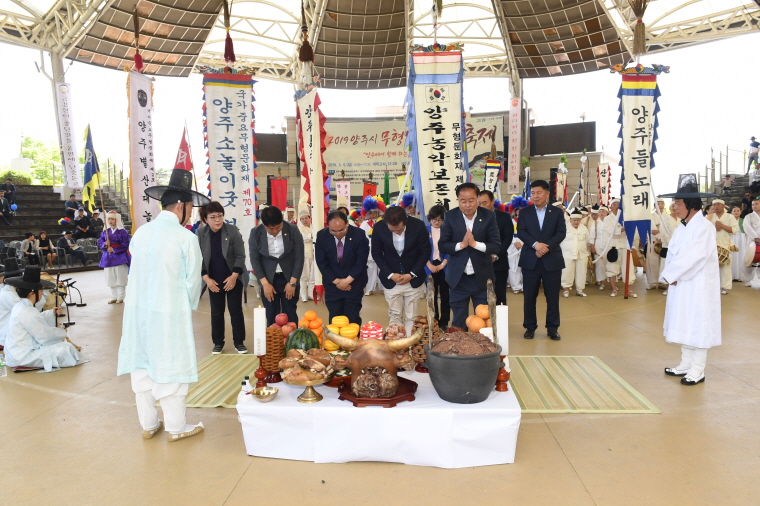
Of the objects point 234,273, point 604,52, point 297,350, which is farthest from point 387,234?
point 604,52

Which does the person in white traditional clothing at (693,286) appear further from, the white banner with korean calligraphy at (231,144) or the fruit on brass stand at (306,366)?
the white banner with korean calligraphy at (231,144)

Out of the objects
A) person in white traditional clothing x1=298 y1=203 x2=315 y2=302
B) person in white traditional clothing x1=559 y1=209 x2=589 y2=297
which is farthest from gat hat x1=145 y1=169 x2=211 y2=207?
person in white traditional clothing x1=559 y1=209 x2=589 y2=297

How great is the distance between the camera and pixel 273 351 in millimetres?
3027

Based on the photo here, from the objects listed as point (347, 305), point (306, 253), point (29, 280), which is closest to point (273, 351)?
point (347, 305)

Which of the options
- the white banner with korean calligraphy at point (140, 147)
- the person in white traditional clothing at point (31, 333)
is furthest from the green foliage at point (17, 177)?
the person in white traditional clothing at point (31, 333)

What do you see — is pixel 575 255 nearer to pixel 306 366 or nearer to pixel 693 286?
pixel 693 286

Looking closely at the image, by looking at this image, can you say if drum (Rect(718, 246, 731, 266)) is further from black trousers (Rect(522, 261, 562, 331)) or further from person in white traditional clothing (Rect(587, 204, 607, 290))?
black trousers (Rect(522, 261, 562, 331))

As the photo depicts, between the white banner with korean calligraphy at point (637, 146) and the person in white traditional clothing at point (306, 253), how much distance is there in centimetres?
450

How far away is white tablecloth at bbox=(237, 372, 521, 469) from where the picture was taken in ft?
8.50

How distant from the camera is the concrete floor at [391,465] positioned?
2424mm

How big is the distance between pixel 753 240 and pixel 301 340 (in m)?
8.79

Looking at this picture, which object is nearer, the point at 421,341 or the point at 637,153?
the point at 421,341

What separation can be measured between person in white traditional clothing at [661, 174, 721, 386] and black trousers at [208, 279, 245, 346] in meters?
3.74

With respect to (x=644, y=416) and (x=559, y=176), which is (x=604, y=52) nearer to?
(x=559, y=176)
